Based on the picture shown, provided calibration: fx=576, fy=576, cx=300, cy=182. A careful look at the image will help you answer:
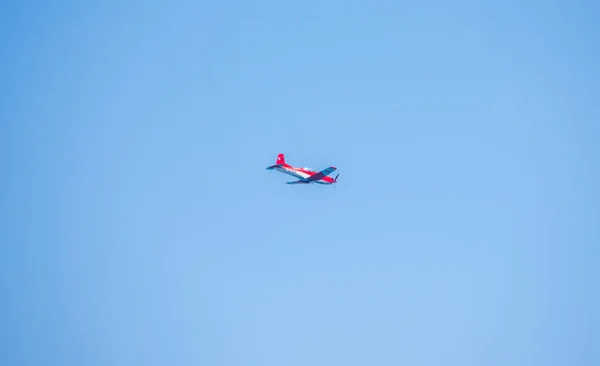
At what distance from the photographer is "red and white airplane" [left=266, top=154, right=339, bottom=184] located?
208 ft

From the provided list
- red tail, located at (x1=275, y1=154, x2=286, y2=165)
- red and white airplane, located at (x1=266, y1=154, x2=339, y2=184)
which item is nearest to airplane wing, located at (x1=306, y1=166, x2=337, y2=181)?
red and white airplane, located at (x1=266, y1=154, x2=339, y2=184)

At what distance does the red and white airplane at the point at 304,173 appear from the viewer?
63.3m

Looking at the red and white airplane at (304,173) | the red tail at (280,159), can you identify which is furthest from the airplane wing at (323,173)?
the red tail at (280,159)

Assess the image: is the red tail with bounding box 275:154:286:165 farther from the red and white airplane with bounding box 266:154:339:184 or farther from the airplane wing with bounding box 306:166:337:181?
the airplane wing with bounding box 306:166:337:181

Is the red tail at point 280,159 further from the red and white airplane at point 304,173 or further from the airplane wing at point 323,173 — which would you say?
the airplane wing at point 323,173

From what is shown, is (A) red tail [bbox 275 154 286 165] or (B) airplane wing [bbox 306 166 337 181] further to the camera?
(A) red tail [bbox 275 154 286 165]

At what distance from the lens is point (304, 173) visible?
65000mm

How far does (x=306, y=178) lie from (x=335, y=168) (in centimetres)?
459

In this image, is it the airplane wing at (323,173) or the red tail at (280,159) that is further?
the red tail at (280,159)

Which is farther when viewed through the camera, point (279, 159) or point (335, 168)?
point (279, 159)

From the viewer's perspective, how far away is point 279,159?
218 ft

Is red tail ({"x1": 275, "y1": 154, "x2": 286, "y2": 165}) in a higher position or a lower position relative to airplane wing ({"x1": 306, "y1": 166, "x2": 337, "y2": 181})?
higher

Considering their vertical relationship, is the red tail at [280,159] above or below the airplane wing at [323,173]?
above

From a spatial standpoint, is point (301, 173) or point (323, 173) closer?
point (323, 173)
